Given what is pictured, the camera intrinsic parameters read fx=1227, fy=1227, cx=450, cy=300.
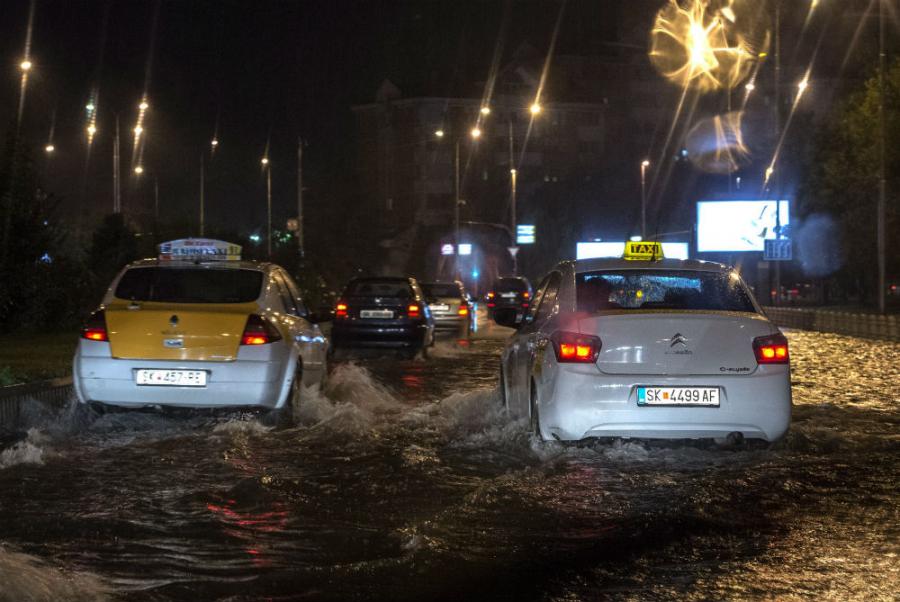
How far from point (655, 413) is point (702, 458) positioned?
28.2 inches

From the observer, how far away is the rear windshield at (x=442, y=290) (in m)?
31.6

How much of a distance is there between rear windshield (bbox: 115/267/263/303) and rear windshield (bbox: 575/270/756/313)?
11.4 ft

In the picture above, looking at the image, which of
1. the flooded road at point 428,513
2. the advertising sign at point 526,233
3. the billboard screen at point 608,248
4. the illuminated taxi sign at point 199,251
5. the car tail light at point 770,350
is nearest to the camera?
the flooded road at point 428,513

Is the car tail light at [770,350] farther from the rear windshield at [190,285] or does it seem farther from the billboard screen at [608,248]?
the billboard screen at [608,248]

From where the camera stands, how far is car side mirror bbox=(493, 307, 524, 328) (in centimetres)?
1144

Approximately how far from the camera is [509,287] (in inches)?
1854

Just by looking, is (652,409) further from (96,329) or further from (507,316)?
(96,329)

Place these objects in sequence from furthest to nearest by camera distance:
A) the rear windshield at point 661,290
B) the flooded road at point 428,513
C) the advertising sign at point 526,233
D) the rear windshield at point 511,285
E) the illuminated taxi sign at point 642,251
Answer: the advertising sign at point 526,233, the rear windshield at point 511,285, the illuminated taxi sign at point 642,251, the rear windshield at point 661,290, the flooded road at point 428,513

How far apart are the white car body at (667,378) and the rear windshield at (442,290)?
22738 mm

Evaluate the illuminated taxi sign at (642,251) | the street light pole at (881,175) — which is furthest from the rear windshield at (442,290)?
the illuminated taxi sign at (642,251)

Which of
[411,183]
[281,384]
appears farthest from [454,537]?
[411,183]

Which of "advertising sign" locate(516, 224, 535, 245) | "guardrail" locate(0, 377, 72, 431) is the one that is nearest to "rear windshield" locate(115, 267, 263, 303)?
"guardrail" locate(0, 377, 72, 431)

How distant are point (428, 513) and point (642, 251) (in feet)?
12.4

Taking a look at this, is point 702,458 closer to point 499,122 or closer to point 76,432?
point 76,432
